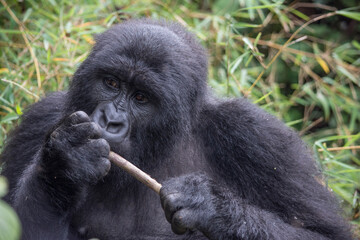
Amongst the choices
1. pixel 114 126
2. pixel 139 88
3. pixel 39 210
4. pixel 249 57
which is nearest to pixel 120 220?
pixel 39 210

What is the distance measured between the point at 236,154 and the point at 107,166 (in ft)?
3.37

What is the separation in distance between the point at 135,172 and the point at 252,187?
1004mm

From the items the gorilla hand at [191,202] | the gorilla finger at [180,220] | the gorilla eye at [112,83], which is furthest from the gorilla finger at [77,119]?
the gorilla finger at [180,220]

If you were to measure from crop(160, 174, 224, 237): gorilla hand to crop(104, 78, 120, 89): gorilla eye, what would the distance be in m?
0.67

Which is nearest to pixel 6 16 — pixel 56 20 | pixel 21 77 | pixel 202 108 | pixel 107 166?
pixel 56 20

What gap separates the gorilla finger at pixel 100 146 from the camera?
2.89 metres

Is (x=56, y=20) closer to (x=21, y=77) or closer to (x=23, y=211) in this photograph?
(x=21, y=77)

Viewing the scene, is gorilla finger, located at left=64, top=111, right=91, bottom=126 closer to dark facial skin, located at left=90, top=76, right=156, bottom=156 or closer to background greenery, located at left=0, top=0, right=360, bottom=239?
dark facial skin, located at left=90, top=76, right=156, bottom=156

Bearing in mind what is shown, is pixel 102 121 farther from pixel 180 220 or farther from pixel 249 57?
pixel 249 57

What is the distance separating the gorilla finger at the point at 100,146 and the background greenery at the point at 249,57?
1609 mm

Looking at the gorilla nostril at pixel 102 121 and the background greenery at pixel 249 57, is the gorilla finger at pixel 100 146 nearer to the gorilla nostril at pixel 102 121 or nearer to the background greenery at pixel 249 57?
the gorilla nostril at pixel 102 121

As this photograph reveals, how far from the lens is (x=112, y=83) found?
10.7 feet

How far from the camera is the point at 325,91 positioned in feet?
20.0

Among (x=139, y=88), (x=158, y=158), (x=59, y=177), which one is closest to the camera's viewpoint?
(x=59, y=177)
